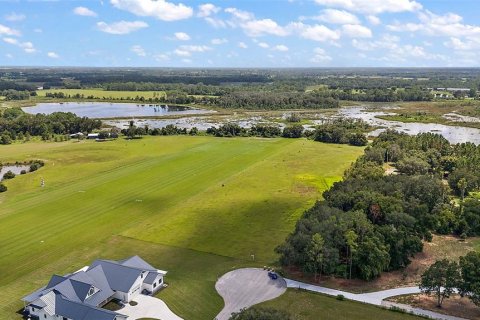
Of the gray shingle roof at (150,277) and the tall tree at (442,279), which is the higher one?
the tall tree at (442,279)

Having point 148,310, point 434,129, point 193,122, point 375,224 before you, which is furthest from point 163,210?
point 434,129

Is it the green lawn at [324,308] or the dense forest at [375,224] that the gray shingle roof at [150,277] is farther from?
the dense forest at [375,224]

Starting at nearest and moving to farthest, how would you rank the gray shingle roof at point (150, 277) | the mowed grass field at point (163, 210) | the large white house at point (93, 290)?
the large white house at point (93, 290) < the gray shingle roof at point (150, 277) < the mowed grass field at point (163, 210)

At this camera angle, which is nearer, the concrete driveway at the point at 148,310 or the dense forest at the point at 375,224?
the concrete driveway at the point at 148,310

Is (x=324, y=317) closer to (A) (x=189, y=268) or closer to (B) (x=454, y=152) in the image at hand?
(A) (x=189, y=268)

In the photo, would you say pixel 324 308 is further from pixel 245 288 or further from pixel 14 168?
pixel 14 168

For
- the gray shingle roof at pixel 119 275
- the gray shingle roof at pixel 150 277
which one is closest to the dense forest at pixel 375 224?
the gray shingle roof at pixel 150 277

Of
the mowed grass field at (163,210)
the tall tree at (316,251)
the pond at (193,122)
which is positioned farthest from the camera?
the pond at (193,122)

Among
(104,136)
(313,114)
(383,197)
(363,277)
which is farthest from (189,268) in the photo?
(313,114)
